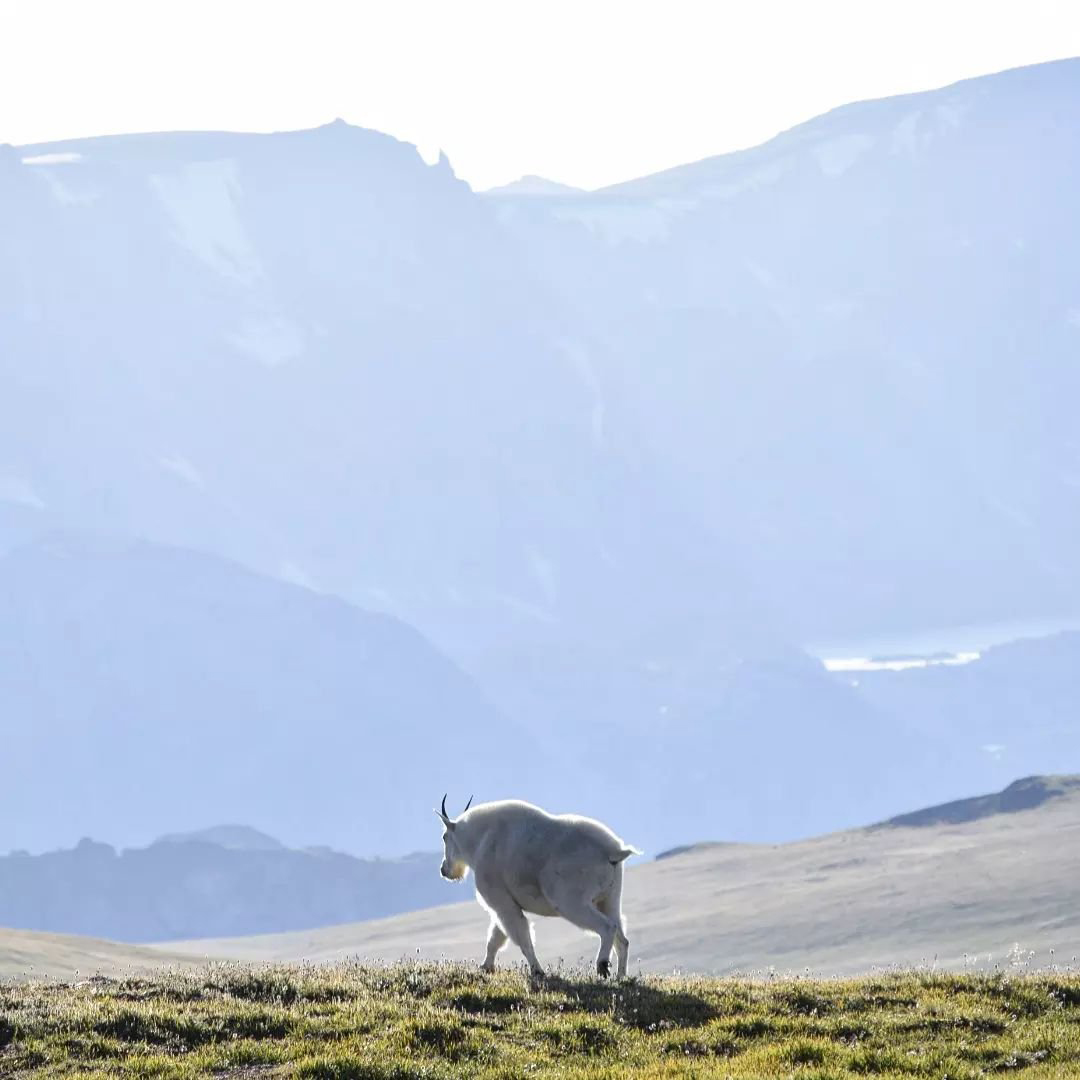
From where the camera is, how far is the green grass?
35.2 ft

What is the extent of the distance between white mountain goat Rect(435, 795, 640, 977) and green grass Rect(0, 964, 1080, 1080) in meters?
0.93

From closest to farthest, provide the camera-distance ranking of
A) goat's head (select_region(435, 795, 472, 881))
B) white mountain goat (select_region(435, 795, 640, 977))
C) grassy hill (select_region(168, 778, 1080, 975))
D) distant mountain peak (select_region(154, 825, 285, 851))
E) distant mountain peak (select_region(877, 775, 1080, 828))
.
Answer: white mountain goat (select_region(435, 795, 640, 977)) → goat's head (select_region(435, 795, 472, 881)) → grassy hill (select_region(168, 778, 1080, 975)) → distant mountain peak (select_region(877, 775, 1080, 828)) → distant mountain peak (select_region(154, 825, 285, 851))

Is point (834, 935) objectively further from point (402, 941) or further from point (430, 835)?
Result: point (430, 835)

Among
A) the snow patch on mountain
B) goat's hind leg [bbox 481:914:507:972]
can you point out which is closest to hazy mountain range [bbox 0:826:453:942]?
the snow patch on mountain

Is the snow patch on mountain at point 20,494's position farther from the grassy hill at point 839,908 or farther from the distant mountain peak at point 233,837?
the grassy hill at point 839,908

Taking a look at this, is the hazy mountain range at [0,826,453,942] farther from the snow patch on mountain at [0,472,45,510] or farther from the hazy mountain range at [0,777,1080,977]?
the hazy mountain range at [0,777,1080,977]

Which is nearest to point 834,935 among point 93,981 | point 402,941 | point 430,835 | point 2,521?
point 402,941

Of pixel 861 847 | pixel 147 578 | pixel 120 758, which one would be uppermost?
pixel 147 578

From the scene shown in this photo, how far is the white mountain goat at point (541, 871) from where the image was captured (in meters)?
15.4

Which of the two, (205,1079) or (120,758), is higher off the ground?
(120,758)

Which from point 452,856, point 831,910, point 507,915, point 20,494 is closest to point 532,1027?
point 507,915

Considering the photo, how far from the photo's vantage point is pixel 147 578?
19050 cm

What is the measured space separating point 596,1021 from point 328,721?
188 m

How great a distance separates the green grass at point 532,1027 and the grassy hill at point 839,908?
53.2 metres
